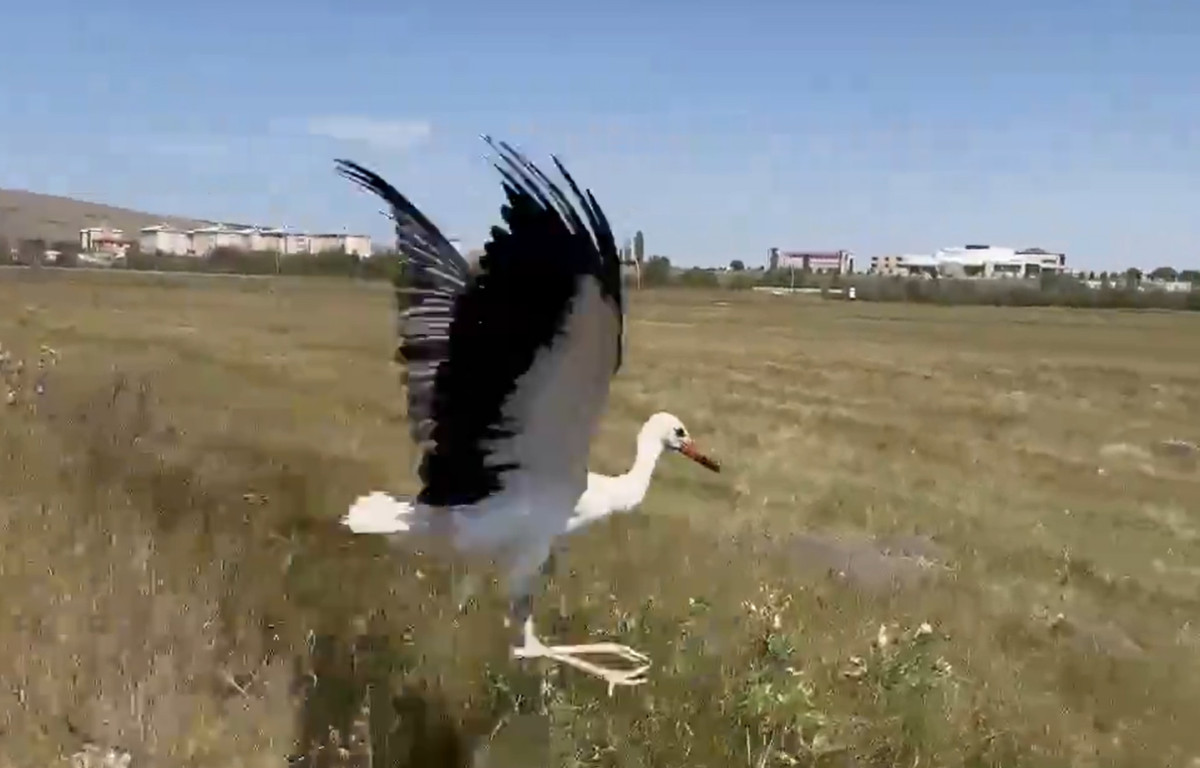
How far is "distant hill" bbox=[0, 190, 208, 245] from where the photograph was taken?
8.61 metres

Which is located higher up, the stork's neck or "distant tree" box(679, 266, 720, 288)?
"distant tree" box(679, 266, 720, 288)

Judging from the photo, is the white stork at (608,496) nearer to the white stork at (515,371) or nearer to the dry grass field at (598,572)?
the white stork at (515,371)

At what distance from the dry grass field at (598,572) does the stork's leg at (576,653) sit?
0.42 feet

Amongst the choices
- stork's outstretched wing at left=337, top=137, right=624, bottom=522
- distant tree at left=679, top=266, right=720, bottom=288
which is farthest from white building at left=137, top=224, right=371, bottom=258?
distant tree at left=679, top=266, right=720, bottom=288

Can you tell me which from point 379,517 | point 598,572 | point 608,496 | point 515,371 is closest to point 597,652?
point 608,496

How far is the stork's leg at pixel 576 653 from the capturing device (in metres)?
3.53

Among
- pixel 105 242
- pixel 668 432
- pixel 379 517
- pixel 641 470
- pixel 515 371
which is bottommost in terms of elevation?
pixel 379 517

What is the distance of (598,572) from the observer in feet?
16.8

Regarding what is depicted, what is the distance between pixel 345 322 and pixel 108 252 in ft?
6.90

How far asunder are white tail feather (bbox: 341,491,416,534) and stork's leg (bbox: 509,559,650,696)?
16.8 inches

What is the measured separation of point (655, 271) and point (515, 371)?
1.67 meters

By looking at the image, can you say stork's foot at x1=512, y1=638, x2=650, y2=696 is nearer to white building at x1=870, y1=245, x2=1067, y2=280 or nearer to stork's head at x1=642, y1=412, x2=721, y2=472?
stork's head at x1=642, y1=412, x2=721, y2=472

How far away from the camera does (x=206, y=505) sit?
5512mm

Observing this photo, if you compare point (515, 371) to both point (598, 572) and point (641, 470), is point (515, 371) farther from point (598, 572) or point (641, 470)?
point (598, 572)
